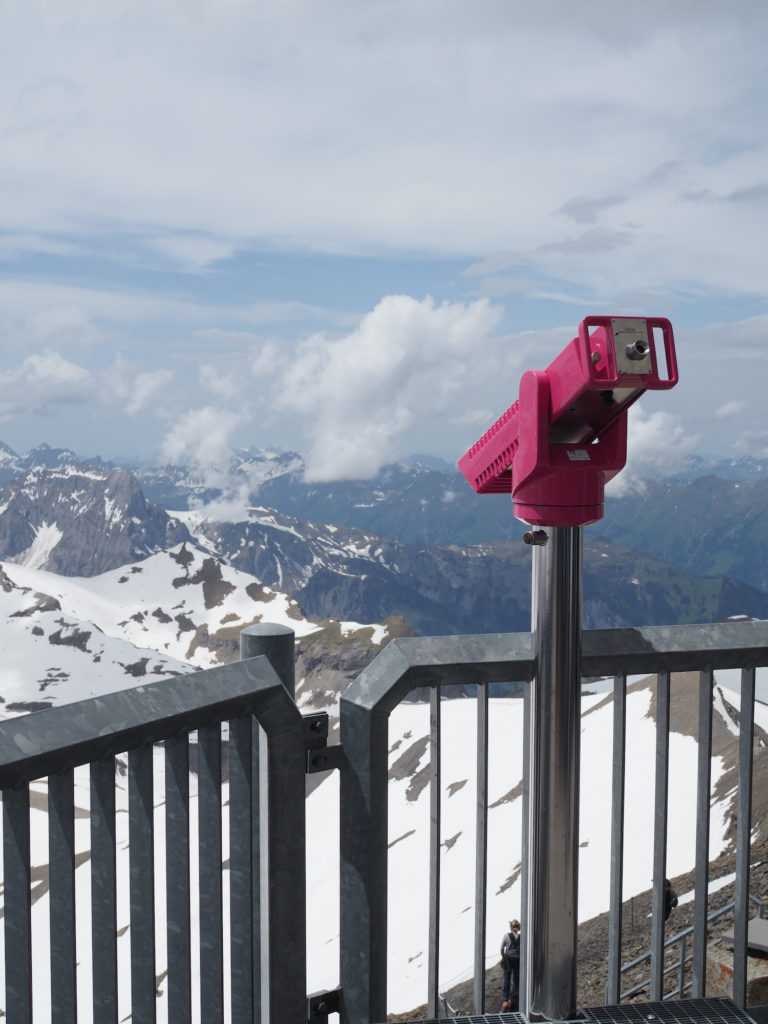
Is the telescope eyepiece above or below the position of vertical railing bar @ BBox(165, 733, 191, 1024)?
above

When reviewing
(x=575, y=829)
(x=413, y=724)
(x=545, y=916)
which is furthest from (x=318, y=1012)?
(x=413, y=724)

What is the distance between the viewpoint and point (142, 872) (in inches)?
121

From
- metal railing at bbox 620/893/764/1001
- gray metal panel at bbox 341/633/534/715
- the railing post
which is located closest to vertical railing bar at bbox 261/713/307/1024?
the railing post

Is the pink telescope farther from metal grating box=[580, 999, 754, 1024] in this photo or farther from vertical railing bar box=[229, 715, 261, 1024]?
metal grating box=[580, 999, 754, 1024]

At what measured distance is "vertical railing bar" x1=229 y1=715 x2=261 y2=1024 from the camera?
135 inches

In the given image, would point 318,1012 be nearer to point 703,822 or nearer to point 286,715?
point 286,715

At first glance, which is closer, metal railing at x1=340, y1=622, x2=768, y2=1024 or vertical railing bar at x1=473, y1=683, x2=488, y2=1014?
metal railing at x1=340, y1=622, x2=768, y2=1024

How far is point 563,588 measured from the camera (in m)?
3.67

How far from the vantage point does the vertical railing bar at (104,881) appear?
2957mm

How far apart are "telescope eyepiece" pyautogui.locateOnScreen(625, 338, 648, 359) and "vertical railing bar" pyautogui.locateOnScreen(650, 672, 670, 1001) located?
146 cm

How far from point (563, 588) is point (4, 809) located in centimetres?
205

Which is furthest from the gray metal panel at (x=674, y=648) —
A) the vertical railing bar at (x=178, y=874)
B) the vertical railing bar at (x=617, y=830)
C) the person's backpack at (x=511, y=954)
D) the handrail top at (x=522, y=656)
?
the person's backpack at (x=511, y=954)

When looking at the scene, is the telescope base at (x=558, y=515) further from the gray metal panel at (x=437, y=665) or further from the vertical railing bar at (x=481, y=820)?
the vertical railing bar at (x=481, y=820)

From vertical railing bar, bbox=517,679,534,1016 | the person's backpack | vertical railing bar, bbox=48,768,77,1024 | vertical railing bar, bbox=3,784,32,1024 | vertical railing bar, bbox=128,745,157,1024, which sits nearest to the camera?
vertical railing bar, bbox=3,784,32,1024
